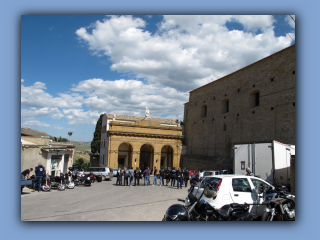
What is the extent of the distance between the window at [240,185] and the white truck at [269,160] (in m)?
3.61

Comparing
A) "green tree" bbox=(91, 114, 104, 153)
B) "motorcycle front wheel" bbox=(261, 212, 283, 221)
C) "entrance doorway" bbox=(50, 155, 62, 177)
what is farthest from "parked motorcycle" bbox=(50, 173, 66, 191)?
"green tree" bbox=(91, 114, 104, 153)

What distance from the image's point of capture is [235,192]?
Answer: 6125mm

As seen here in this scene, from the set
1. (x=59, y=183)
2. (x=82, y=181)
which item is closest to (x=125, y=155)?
(x=82, y=181)

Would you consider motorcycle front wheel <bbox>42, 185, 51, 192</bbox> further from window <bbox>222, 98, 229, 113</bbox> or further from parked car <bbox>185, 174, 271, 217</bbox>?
window <bbox>222, 98, 229, 113</bbox>

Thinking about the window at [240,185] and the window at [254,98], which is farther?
the window at [254,98]

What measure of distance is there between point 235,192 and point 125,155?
2783 centimetres

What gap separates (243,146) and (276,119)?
32.0 ft

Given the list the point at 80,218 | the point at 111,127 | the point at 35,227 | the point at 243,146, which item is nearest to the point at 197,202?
the point at 80,218

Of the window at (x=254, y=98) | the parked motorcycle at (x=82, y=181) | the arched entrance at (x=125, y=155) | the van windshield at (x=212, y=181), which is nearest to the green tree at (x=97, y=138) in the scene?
the arched entrance at (x=125, y=155)

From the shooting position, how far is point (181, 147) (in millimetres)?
32906

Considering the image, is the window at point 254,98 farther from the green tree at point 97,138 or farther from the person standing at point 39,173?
the green tree at point 97,138

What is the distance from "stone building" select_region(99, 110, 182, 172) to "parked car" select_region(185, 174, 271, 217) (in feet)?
78.7

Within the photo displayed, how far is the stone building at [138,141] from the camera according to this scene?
97.0ft

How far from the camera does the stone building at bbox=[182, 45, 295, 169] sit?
18.5m
